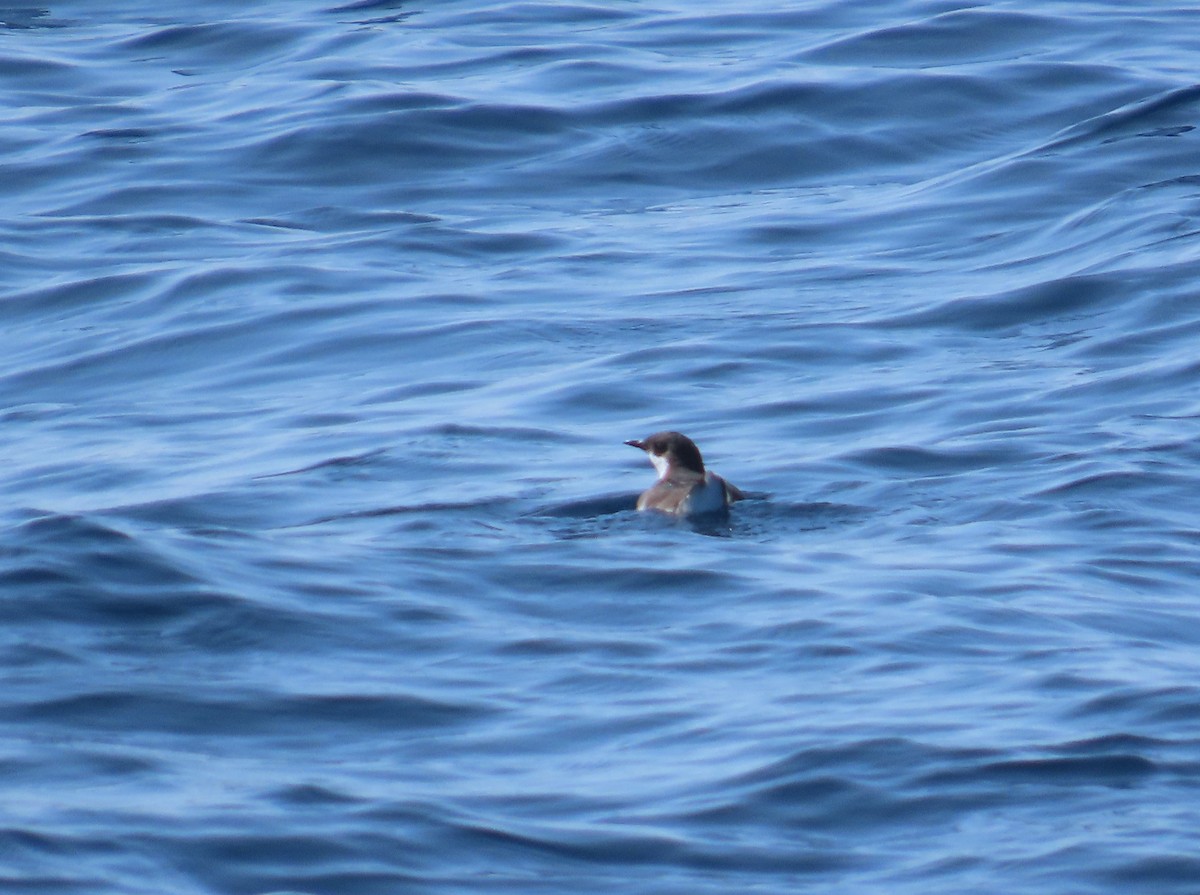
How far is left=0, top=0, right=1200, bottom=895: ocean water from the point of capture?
5.92m

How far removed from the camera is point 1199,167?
49.9ft

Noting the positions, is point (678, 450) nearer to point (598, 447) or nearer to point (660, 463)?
point (660, 463)

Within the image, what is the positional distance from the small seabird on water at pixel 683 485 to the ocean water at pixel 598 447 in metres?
0.14

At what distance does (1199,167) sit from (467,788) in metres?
10.6

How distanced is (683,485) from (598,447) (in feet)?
4.81

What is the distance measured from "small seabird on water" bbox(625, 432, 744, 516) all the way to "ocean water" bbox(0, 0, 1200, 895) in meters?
0.14

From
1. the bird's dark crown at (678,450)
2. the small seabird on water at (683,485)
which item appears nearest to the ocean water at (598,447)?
the small seabird on water at (683,485)

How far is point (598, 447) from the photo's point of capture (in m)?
10.9

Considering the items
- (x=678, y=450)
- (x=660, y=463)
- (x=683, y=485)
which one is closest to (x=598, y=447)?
(x=660, y=463)

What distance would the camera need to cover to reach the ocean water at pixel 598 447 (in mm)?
5922

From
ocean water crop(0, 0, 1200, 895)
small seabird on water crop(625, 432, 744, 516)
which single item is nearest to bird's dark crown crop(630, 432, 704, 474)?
small seabird on water crop(625, 432, 744, 516)

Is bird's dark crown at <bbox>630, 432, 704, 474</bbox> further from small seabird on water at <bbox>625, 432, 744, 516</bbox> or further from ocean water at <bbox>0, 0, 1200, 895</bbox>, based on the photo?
ocean water at <bbox>0, 0, 1200, 895</bbox>

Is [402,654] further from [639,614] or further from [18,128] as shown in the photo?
[18,128]

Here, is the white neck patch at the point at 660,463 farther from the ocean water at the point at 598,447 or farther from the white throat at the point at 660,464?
the ocean water at the point at 598,447
